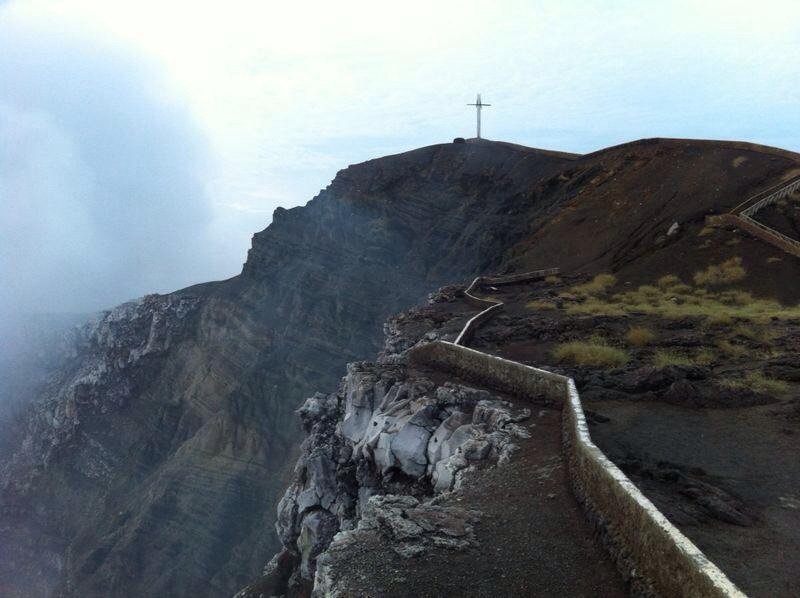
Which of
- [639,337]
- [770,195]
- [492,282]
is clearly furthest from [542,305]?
[770,195]

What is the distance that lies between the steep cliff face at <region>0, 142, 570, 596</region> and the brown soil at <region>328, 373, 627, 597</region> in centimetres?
3395

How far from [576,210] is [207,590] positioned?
37081mm

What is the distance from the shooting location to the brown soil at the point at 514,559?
23.0ft

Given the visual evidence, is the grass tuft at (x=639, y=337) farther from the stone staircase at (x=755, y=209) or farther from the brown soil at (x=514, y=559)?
the stone staircase at (x=755, y=209)

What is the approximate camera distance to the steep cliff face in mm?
42312

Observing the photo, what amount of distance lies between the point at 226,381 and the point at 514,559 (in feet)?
155

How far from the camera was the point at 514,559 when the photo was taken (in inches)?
296

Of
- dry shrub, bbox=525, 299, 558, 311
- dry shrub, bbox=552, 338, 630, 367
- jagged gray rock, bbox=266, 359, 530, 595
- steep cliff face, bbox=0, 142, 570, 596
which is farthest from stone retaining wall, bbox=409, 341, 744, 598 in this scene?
steep cliff face, bbox=0, 142, 570, 596

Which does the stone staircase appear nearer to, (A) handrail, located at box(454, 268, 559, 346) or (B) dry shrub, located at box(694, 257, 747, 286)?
(B) dry shrub, located at box(694, 257, 747, 286)

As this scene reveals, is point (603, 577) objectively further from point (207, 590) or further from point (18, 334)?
point (18, 334)

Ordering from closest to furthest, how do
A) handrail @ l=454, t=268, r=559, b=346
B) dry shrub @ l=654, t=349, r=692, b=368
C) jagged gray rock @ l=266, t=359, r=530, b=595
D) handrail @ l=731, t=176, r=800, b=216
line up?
jagged gray rock @ l=266, t=359, r=530, b=595 → dry shrub @ l=654, t=349, r=692, b=368 → handrail @ l=454, t=268, r=559, b=346 → handrail @ l=731, t=176, r=800, b=216

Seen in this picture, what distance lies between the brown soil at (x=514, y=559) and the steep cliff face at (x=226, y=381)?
3395 centimetres

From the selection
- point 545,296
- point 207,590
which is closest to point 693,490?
point 545,296

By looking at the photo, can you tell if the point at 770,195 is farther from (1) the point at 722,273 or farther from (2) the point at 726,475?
(2) the point at 726,475
